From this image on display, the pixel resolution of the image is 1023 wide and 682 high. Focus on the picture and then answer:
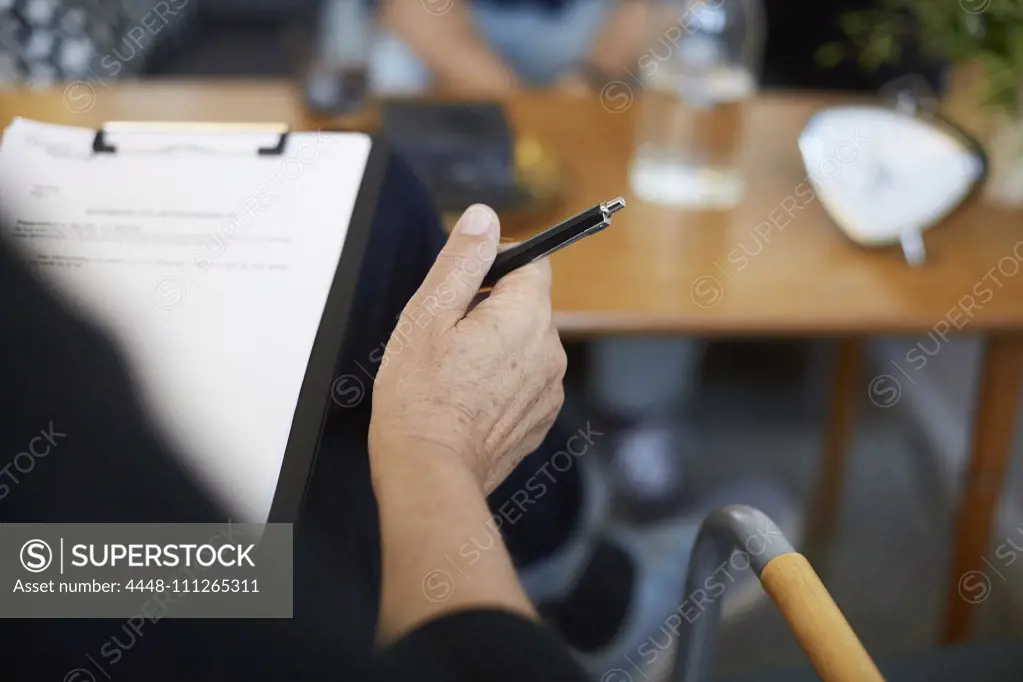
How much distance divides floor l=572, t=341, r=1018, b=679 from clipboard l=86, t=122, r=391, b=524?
77cm

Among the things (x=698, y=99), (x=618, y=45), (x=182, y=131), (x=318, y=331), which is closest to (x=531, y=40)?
(x=618, y=45)

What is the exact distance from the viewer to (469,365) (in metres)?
0.50

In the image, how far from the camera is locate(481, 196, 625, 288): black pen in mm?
500

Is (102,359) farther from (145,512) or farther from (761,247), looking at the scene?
(761,247)

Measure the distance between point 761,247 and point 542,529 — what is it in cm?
35

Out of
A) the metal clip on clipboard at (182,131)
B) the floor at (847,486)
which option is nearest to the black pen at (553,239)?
the metal clip on clipboard at (182,131)

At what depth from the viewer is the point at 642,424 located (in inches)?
63.6

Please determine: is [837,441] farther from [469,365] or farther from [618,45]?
[469,365]

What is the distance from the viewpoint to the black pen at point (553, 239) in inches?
19.7

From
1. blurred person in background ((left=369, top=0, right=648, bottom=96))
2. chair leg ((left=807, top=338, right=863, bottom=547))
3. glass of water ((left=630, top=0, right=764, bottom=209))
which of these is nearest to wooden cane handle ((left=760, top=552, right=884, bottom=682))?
glass of water ((left=630, top=0, right=764, bottom=209))

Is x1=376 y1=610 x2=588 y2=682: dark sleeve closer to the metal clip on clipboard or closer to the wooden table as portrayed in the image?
the metal clip on clipboard

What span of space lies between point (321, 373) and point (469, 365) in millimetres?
76

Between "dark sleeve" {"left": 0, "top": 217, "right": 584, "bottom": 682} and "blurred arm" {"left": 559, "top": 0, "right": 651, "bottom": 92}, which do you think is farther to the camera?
"blurred arm" {"left": 559, "top": 0, "right": 651, "bottom": 92}

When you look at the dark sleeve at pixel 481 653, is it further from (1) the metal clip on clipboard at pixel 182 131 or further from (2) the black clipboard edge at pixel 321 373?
(1) the metal clip on clipboard at pixel 182 131
